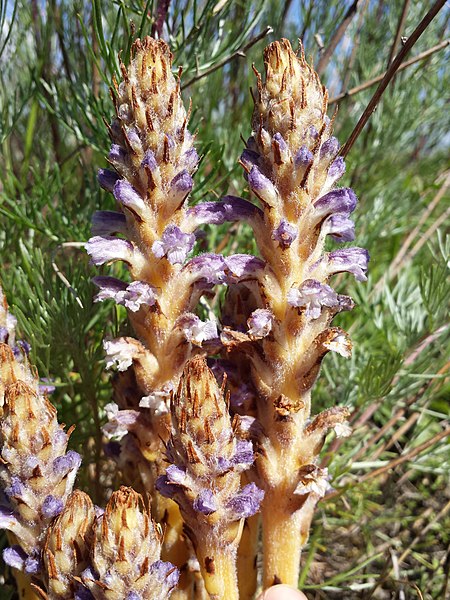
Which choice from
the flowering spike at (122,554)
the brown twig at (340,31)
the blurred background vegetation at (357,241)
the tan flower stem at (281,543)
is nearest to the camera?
the flowering spike at (122,554)

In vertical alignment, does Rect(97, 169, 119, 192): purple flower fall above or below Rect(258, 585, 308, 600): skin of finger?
above

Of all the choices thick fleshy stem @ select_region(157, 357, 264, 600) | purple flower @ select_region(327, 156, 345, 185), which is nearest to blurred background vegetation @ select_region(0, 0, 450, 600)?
purple flower @ select_region(327, 156, 345, 185)

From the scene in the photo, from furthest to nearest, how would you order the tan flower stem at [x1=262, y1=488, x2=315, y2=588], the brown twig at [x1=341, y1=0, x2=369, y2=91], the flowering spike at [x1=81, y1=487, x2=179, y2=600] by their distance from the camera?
the brown twig at [x1=341, y1=0, x2=369, y2=91] → the tan flower stem at [x1=262, y1=488, x2=315, y2=588] → the flowering spike at [x1=81, y1=487, x2=179, y2=600]

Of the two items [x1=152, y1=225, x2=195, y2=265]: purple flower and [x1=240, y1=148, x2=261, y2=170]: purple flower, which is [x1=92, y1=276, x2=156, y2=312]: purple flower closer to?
[x1=152, y1=225, x2=195, y2=265]: purple flower

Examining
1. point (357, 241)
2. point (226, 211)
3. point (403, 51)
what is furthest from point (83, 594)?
point (357, 241)

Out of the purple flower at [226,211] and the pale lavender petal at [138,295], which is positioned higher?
the purple flower at [226,211]

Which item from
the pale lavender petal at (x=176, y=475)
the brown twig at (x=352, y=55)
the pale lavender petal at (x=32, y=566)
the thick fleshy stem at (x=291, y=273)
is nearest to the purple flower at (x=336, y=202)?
the thick fleshy stem at (x=291, y=273)

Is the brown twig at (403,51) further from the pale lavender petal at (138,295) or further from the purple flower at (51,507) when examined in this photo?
the purple flower at (51,507)
